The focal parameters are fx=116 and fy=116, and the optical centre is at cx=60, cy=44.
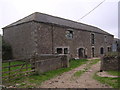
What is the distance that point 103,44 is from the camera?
26672mm

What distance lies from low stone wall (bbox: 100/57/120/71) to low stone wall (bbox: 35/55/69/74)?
364 cm

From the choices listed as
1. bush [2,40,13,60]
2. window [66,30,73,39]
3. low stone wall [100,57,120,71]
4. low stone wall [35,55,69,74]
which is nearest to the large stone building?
window [66,30,73,39]

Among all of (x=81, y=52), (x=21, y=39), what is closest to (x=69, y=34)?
(x=81, y=52)

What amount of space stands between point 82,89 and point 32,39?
10.4m

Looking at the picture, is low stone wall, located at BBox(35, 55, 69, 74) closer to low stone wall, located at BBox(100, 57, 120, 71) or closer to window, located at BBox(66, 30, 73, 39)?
low stone wall, located at BBox(100, 57, 120, 71)

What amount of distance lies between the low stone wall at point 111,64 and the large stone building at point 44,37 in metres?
7.91

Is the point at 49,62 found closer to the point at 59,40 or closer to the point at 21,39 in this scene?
the point at 59,40

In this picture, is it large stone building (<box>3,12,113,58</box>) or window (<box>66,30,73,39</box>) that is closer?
large stone building (<box>3,12,113,58</box>)

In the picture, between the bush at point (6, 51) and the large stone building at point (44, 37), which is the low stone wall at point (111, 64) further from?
the bush at point (6, 51)

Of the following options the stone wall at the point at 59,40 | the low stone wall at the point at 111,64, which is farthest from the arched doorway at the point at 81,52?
the low stone wall at the point at 111,64

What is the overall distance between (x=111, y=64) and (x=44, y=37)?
872cm

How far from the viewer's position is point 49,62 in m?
9.31

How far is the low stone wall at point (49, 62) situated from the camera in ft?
27.3

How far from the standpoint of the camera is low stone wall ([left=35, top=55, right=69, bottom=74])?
8312 mm
